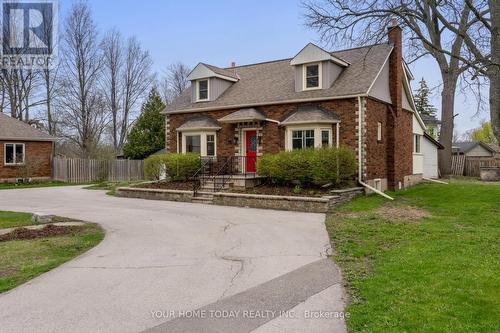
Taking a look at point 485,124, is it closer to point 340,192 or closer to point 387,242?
point 340,192

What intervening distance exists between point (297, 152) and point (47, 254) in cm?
979

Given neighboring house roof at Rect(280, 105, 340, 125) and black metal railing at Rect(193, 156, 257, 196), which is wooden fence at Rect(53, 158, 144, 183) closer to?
black metal railing at Rect(193, 156, 257, 196)

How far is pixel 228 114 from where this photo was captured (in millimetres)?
20156

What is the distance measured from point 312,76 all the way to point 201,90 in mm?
6596

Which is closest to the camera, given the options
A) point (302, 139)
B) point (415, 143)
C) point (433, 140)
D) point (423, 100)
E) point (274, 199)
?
point (274, 199)

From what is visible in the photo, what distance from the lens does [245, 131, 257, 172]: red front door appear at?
63.5 feet

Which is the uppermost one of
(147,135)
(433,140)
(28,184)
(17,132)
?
(147,135)

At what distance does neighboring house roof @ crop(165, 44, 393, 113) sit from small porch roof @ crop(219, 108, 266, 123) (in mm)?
423

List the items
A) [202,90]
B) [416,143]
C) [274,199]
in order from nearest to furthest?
[274,199], [202,90], [416,143]

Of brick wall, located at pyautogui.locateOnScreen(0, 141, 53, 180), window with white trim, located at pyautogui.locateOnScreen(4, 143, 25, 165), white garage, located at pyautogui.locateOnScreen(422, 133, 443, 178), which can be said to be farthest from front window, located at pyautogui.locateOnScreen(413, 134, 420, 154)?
window with white trim, located at pyautogui.locateOnScreen(4, 143, 25, 165)

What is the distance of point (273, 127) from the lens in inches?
730

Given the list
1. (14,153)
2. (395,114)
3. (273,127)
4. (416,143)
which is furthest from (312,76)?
(14,153)

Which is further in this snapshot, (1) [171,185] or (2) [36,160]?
(2) [36,160]

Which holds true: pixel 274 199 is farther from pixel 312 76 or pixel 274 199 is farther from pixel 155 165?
pixel 155 165
